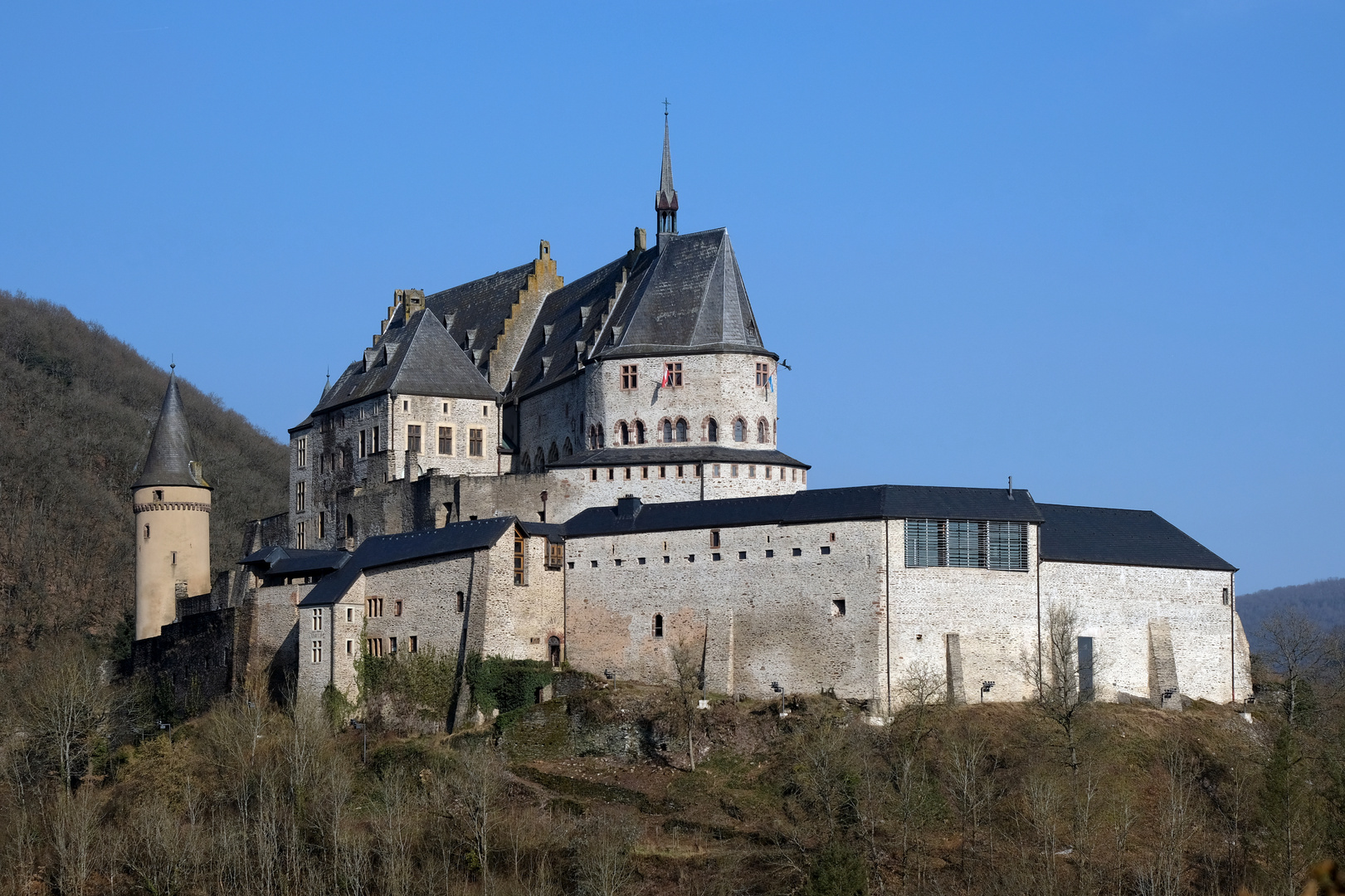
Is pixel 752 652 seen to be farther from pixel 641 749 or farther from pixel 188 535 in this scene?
pixel 188 535

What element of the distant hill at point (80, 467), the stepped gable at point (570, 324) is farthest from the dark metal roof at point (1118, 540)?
the distant hill at point (80, 467)

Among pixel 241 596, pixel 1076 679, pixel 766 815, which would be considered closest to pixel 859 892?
pixel 766 815

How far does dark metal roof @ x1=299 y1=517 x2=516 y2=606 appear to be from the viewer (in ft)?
194

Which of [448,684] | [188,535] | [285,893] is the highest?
[188,535]

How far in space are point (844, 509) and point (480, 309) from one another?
91.3 feet

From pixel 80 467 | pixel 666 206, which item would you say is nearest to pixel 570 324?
pixel 666 206

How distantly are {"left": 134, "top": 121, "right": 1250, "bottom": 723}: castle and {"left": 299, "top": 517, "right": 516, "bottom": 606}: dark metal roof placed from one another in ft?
0.43

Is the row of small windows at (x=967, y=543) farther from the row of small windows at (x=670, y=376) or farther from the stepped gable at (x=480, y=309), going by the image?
the stepped gable at (x=480, y=309)

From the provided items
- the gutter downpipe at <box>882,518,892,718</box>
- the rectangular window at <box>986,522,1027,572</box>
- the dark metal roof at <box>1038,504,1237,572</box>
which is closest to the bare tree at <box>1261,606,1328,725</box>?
the dark metal roof at <box>1038,504,1237,572</box>

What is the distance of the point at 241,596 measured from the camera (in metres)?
66.8

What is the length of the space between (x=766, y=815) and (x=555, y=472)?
57.5 ft

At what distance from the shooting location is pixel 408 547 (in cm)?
6159

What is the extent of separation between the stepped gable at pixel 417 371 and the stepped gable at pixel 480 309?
1.12 metres

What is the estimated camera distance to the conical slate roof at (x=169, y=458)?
238ft
